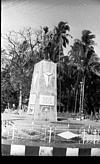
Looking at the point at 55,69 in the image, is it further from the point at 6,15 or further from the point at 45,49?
the point at 6,15

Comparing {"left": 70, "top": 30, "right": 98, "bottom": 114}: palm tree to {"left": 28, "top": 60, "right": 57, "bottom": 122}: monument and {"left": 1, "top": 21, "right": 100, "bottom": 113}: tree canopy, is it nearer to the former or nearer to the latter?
{"left": 1, "top": 21, "right": 100, "bottom": 113}: tree canopy

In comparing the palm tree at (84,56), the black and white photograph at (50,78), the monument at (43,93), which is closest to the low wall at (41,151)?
the black and white photograph at (50,78)

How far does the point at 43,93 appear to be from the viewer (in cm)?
241

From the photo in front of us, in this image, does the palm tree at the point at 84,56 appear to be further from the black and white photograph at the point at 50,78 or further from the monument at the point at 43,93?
the monument at the point at 43,93

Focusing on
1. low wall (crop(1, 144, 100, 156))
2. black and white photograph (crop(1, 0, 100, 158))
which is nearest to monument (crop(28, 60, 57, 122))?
black and white photograph (crop(1, 0, 100, 158))

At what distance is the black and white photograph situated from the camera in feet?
7.82

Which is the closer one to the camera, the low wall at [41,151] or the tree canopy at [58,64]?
the low wall at [41,151]

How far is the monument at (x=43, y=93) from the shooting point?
2.39 meters

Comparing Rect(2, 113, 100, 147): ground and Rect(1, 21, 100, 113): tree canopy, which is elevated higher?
Rect(1, 21, 100, 113): tree canopy

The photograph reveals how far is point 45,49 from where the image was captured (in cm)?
A: 249

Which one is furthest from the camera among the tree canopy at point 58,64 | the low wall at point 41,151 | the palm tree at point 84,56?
the palm tree at point 84,56

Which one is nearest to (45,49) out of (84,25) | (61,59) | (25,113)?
(61,59)

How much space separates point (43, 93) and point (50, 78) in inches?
5.5
